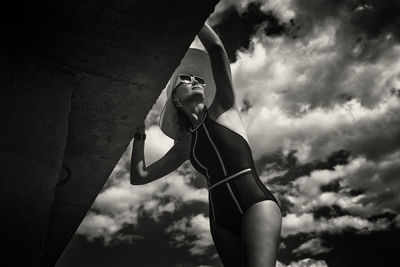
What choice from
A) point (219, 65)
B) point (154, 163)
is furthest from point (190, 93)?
point (154, 163)

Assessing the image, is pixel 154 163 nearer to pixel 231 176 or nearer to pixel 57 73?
pixel 231 176

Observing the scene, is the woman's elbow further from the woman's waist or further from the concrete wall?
the concrete wall

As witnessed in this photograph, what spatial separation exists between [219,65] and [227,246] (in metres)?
1.65

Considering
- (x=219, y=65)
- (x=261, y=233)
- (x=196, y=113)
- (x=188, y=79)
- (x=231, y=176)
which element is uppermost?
(x=188, y=79)

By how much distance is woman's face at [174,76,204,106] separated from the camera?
3262 mm

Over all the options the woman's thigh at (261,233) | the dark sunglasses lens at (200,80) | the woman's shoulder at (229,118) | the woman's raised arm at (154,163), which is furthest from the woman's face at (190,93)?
the woman's thigh at (261,233)

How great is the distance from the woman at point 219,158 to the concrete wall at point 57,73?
95 cm

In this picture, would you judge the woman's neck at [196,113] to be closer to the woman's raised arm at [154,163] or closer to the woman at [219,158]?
the woman at [219,158]

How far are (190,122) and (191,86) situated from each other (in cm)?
42

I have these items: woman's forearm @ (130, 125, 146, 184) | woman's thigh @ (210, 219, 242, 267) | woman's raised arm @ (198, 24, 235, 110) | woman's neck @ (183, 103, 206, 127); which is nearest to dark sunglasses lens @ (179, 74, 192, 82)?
woman's neck @ (183, 103, 206, 127)

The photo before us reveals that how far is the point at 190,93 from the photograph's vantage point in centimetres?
327

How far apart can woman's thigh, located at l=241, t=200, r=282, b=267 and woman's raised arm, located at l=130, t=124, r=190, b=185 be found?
57.0 inches

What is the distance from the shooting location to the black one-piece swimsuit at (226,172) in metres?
2.35

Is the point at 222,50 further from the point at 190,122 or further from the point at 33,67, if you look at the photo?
the point at 33,67
